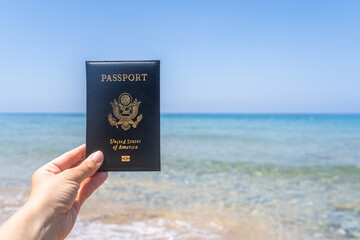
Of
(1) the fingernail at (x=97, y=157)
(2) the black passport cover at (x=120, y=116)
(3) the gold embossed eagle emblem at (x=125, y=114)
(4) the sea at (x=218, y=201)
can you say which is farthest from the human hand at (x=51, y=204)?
(4) the sea at (x=218, y=201)

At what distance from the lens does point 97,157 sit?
1.75 metres

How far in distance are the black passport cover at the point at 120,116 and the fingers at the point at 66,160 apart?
204 millimetres

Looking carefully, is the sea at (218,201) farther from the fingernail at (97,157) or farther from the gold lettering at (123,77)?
the gold lettering at (123,77)

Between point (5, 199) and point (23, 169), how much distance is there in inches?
103

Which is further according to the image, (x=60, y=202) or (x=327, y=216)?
(x=327, y=216)

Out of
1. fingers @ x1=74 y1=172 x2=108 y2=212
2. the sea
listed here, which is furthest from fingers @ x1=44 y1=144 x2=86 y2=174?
the sea

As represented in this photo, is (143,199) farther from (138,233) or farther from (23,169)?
(23,169)

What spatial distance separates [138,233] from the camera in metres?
4.02

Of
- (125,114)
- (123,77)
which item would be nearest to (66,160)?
(125,114)

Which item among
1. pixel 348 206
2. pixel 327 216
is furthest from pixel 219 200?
pixel 348 206

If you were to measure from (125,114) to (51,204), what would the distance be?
0.63 metres

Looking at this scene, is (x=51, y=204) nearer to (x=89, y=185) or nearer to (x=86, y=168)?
(x=86, y=168)

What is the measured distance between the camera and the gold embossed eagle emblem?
178cm

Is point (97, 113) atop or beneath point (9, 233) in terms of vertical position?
atop
